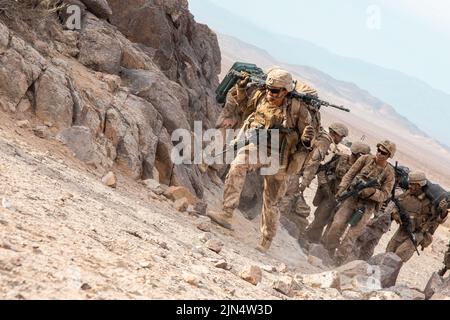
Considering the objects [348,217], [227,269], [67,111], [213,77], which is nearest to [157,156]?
[67,111]

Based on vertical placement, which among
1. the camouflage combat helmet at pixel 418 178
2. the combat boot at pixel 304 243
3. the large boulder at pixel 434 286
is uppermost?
the camouflage combat helmet at pixel 418 178

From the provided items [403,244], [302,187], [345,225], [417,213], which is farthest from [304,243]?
[417,213]

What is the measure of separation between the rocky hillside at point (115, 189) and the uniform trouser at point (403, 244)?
Result: 0.92 metres

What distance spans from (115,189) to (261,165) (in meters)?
1.71

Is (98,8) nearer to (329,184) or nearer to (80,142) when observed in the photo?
(80,142)

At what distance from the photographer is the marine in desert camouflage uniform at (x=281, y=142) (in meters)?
5.73

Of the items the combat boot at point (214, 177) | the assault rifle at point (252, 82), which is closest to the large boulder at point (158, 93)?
the assault rifle at point (252, 82)

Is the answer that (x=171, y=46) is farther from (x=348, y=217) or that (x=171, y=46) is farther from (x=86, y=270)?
(x=86, y=270)

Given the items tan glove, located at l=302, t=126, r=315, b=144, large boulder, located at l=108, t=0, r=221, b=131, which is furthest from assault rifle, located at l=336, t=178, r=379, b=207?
large boulder, located at l=108, t=0, r=221, b=131

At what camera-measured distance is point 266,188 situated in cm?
617

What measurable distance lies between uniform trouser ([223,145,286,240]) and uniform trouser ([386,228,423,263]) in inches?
150

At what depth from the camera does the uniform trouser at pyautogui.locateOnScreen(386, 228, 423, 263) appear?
893 cm

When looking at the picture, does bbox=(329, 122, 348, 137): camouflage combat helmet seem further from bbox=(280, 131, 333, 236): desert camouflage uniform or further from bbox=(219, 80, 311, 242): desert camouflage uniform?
bbox=(219, 80, 311, 242): desert camouflage uniform

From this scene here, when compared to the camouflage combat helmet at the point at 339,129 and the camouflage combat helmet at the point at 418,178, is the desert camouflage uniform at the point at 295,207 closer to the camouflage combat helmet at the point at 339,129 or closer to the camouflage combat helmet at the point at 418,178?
the camouflage combat helmet at the point at 339,129
